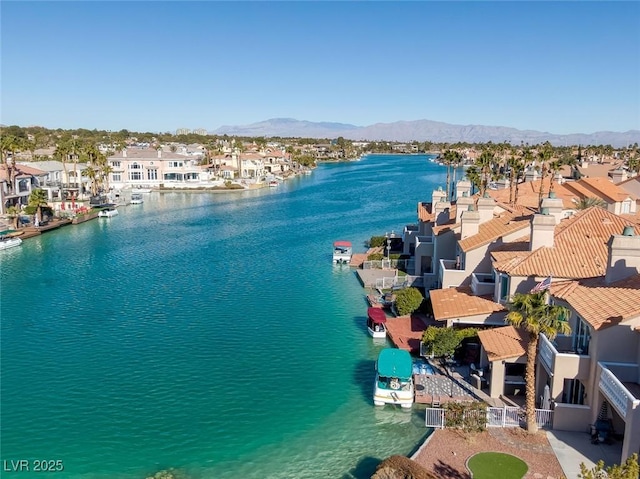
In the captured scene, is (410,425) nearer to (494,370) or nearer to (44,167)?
(494,370)

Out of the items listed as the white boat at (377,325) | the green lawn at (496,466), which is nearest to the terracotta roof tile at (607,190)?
the white boat at (377,325)

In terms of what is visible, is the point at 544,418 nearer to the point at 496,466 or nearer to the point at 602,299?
the point at 496,466

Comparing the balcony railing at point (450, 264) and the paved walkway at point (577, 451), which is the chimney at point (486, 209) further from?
the paved walkway at point (577, 451)

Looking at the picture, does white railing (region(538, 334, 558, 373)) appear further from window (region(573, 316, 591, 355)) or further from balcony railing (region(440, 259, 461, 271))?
balcony railing (region(440, 259, 461, 271))

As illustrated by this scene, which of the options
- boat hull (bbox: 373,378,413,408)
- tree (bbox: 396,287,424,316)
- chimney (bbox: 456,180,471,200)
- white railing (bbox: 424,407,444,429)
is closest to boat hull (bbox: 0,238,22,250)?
tree (bbox: 396,287,424,316)

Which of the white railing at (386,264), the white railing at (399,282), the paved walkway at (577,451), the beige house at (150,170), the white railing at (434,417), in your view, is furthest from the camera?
the beige house at (150,170)

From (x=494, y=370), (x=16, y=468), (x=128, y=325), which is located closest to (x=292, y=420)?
(x=494, y=370)
